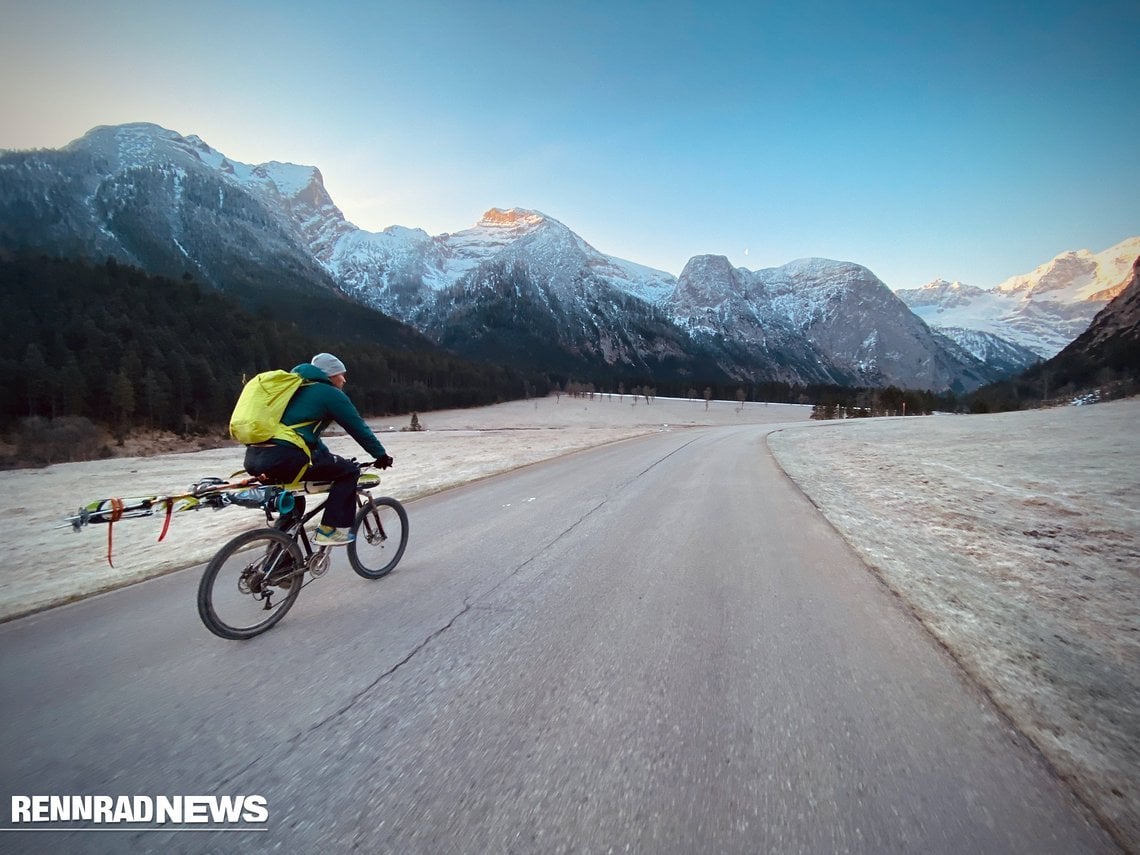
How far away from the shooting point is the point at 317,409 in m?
4.38

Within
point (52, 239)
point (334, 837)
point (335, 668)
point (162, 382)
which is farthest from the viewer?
point (52, 239)

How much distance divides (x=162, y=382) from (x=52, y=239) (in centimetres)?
21355

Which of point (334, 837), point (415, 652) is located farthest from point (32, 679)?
point (334, 837)

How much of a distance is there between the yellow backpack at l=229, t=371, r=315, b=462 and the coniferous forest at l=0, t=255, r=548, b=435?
3083 inches

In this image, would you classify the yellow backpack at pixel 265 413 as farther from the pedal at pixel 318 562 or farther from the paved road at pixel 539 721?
the paved road at pixel 539 721

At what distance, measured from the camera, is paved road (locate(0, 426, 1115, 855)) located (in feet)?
6.82

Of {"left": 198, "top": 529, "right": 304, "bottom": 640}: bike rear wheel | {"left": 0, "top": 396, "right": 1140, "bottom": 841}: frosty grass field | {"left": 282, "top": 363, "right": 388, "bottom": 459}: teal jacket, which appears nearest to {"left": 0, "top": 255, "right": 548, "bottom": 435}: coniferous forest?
{"left": 0, "top": 396, "right": 1140, "bottom": 841}: frosty grass field

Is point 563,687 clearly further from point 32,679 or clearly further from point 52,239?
point 52,239

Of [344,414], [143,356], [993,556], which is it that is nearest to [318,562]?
[344,414]

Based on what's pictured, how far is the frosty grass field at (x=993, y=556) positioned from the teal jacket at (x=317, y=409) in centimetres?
206

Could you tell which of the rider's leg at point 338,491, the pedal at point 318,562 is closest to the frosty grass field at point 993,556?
the pedal at point 318,562

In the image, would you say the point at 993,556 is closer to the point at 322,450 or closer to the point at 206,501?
the point at 322,450

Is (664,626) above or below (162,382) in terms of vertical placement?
below

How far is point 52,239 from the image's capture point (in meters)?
194
